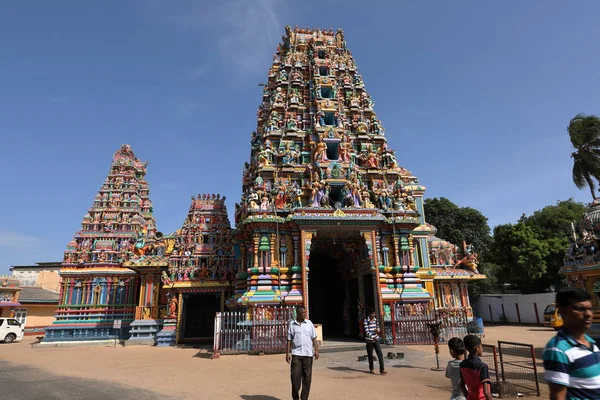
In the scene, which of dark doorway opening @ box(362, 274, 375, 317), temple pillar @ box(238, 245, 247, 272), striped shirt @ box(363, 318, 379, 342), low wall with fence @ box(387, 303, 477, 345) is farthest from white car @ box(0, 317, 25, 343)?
striped shirt @ box(363, 318, 379, 342)

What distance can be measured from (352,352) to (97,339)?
1864 centimetres

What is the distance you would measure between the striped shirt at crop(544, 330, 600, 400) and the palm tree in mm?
21896

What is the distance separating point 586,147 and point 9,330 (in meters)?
42.1

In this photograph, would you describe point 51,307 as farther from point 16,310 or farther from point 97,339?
point 97,339

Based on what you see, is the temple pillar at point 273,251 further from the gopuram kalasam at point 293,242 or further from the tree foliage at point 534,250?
the tree foliage at point 534,250

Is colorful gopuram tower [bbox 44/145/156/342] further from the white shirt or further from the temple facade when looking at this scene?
the temple facade

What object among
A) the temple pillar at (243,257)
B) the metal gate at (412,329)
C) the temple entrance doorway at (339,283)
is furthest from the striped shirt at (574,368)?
the temple pillar at (243,257)

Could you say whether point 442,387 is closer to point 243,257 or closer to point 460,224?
point 243,257

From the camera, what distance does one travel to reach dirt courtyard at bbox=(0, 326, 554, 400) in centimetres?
819

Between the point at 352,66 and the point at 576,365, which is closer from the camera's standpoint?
the point at 576,365

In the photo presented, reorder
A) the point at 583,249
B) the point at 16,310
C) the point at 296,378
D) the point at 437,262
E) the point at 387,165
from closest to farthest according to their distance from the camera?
the point at 296,378 < the point at 583,249 < the point at 387,165 < the point at 437,262 < the point at 16,310

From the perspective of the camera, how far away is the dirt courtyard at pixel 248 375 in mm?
8188

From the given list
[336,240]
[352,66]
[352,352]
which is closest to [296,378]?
[352,352]

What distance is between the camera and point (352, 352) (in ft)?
48.5
